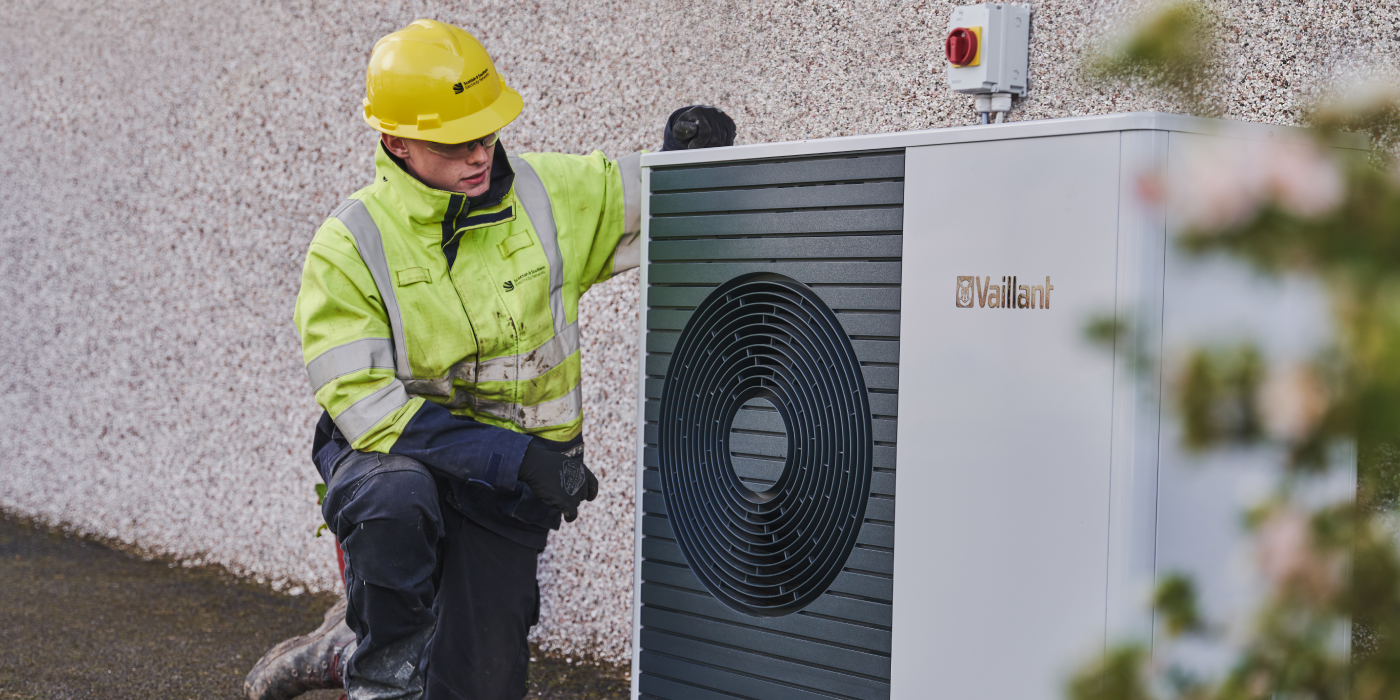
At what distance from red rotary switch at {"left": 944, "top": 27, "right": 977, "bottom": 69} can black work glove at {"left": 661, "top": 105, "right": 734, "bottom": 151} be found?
1.69ft

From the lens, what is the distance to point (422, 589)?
2404 mm

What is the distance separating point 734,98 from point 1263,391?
271cm

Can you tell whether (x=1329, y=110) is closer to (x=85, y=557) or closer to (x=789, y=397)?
(x=789, y=397)

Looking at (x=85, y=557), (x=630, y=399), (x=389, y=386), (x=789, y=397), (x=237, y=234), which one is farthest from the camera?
(x=85, y=557)

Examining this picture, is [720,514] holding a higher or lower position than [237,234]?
lower

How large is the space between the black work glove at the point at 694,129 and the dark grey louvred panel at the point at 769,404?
10.9 inches

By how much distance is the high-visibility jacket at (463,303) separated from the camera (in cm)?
232

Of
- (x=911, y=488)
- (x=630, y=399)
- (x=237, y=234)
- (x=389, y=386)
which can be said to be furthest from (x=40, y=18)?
(x=911, y=488)

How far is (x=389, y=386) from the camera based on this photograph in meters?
2.31

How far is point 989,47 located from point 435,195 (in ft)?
3.92

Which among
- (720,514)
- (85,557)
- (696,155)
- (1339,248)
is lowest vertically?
(85,557)

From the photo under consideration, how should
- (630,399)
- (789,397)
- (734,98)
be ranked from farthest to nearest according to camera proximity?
(630,399) < (734,98) < (789,397)

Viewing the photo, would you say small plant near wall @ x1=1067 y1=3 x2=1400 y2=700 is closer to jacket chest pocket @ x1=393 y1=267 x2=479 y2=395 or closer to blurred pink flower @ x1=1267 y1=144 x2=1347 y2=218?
blurred pink flower @ x1=1267 y1=144 x2=1347 y2=218

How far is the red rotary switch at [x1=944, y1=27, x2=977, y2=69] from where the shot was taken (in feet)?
8.36
